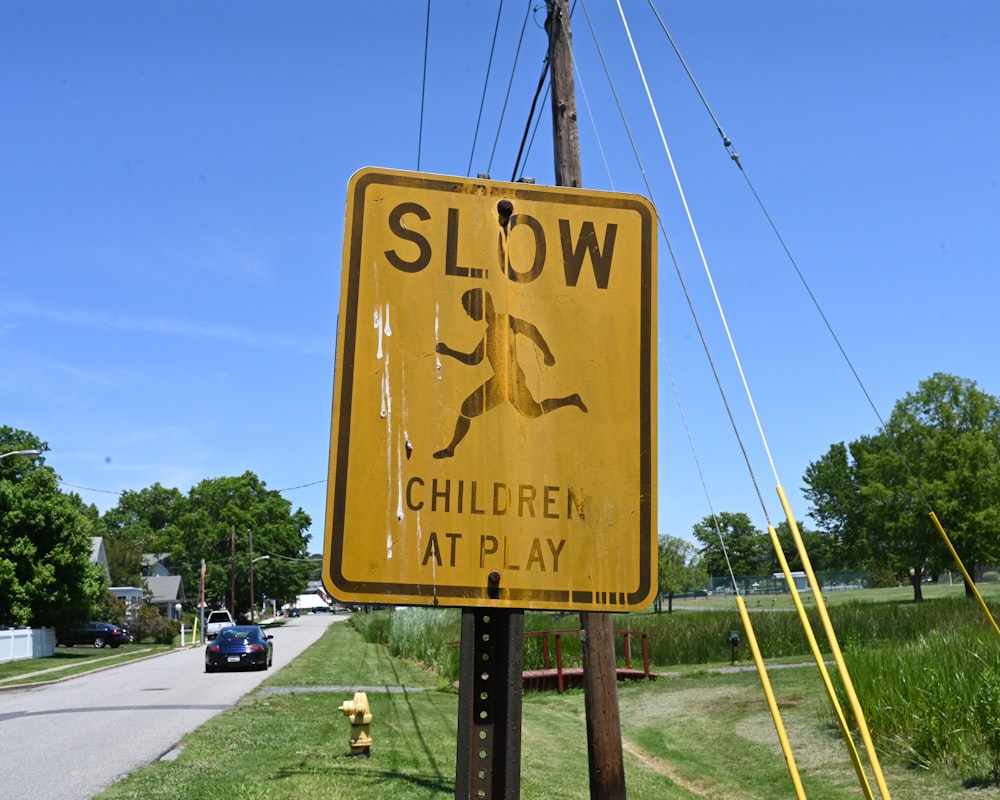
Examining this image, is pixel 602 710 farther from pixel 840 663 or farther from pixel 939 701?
pixel 840 663

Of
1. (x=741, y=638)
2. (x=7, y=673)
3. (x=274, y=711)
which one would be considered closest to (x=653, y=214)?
(x=274, y=711)

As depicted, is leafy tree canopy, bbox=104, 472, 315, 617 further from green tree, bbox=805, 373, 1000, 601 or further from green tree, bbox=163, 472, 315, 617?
green tree, bbox=805, 373, 1000, 601

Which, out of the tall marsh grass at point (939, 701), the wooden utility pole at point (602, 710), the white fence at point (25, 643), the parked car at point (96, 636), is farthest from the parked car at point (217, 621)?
the wooden utility pole at point (602, 710)

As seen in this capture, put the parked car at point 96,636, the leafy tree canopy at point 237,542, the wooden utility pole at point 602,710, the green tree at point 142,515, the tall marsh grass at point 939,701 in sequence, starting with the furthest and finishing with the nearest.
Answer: the green tree at point 142,515 < the leafy tree canopy at point 237,542 < the parked car at point 96,636 < the tall marsh grass at point 939,701 < the wooden utility pole at point 602,710

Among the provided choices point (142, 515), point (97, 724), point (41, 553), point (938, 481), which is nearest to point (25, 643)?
point (41, 553)

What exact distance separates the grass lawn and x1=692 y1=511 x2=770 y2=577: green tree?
87006mm

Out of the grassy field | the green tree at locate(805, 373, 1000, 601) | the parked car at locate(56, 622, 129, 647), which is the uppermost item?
the green tree at locate(805, 373, 1000, 601)

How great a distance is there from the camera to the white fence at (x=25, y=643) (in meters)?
33.7

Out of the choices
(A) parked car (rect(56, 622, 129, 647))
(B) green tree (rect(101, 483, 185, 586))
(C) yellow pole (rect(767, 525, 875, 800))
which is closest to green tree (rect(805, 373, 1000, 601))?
(A) parked car (rect(56, 622, 129, 647))

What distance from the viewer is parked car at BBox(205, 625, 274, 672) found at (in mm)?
27562

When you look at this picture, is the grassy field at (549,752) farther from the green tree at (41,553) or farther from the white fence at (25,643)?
the green tree at (41,553)

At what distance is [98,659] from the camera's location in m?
35.8

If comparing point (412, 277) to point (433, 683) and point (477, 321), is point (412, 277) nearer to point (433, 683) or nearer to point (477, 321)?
point (477, 321)

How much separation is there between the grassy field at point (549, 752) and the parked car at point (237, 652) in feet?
28.5
